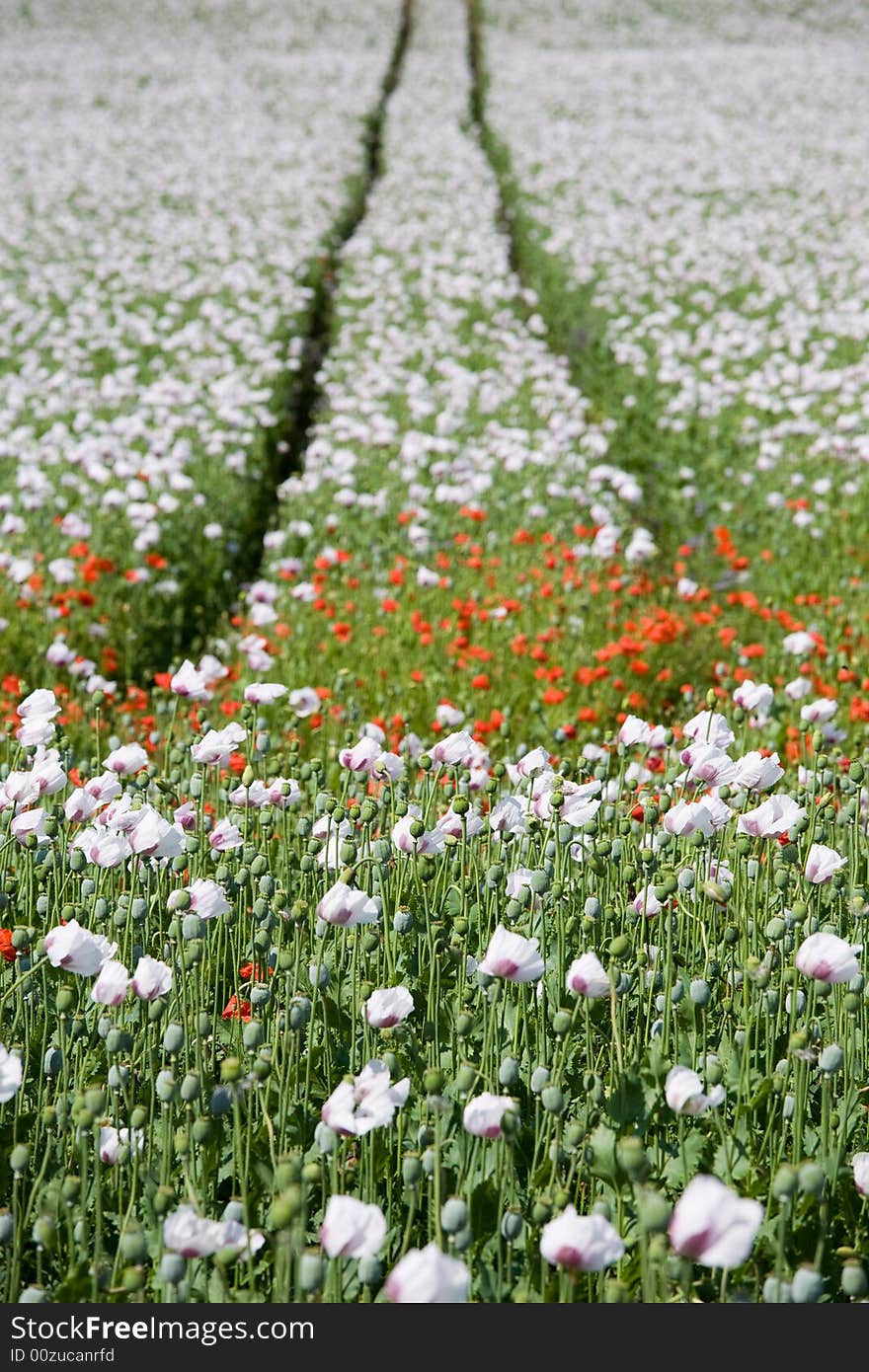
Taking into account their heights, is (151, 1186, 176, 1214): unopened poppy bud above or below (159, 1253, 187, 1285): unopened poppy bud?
below

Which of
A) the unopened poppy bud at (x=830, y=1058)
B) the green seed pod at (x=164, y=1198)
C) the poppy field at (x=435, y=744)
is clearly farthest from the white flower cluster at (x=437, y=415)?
the unopened poppy bud at (x=830, y=1058)

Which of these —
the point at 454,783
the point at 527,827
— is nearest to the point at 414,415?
the point at 454,783

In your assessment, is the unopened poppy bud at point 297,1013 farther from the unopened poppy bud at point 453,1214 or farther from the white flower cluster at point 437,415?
the white flower cluster at point 437,415

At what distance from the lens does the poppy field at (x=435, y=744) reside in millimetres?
2219

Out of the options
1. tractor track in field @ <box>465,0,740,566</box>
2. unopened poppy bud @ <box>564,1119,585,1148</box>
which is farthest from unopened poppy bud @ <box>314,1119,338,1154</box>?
tractor track in field @ <box>465,0,740,566</box>

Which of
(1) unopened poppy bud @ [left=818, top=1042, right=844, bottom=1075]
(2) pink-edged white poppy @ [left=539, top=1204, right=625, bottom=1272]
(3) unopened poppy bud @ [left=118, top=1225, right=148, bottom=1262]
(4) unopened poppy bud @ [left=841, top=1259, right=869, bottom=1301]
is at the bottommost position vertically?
(3) unopened poppy bud @ [left=118, top=1225, right=148, bottom=1262]

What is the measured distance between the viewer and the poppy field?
222cm

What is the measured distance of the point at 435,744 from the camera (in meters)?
3.61

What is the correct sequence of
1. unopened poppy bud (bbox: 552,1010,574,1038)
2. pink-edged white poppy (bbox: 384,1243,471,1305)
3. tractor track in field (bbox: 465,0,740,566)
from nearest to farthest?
pink-edged white poppy (bbox: 384,1243,471,1305)
unopened poppy bud (bbox: 552,1010,574,1038)
tractor track in field (bbox: 465,0,740,566)

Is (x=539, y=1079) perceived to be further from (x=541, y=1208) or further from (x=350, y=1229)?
(x=350, y=1229)

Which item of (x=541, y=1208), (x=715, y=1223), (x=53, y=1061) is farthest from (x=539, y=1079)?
(x=53, y=1061)

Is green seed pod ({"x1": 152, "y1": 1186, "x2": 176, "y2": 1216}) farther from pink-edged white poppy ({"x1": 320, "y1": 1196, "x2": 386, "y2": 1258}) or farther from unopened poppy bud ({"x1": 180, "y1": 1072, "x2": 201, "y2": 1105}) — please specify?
pink-edged white poppy ({"x1": 320, "y1": 1196, "x2": 386, "y2": 1258})

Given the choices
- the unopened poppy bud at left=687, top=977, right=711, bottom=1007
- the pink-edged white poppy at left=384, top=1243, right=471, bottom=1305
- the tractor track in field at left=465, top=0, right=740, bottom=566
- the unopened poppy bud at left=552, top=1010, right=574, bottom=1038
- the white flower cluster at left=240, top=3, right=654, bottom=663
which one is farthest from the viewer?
the tractor track in field at left=465, top=0, right=740, bottom=566

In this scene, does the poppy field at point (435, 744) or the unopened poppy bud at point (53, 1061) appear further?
the unopened poppy bud at point (53, 1061)
